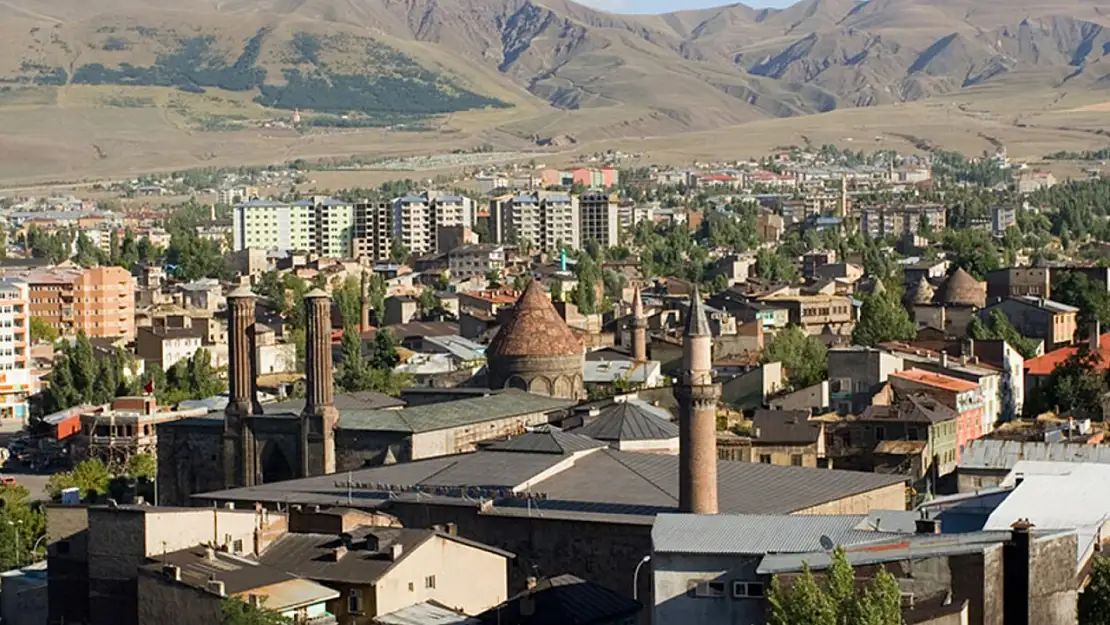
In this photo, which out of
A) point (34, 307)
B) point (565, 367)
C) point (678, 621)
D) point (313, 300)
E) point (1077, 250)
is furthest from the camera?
point (1077, 250)

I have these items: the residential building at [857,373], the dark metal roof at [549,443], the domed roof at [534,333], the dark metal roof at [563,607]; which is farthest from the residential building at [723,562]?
the residential building at [857,373]

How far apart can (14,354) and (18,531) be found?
41977mm

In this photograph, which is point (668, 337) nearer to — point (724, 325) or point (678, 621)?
point (724, 325)

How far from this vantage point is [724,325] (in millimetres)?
77000

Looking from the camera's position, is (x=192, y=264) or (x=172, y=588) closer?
(x=172, y=588)

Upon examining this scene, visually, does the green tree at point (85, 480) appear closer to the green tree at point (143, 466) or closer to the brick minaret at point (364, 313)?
the green tree at point (143, 466)

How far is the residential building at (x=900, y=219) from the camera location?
154 metres

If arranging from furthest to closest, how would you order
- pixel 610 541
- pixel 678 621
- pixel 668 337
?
1. pixel 668 337
2. pixel 610 541
3. pixel 678 621

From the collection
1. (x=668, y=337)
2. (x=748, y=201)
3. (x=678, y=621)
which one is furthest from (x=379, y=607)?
(x=748, y=201)

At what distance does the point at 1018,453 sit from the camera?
141 ft

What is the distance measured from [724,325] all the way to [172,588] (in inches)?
1888

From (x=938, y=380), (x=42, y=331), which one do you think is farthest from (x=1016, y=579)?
(x=42, y=331)

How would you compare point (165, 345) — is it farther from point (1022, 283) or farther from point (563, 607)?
point (563, 607)

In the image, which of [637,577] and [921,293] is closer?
[637,577]
